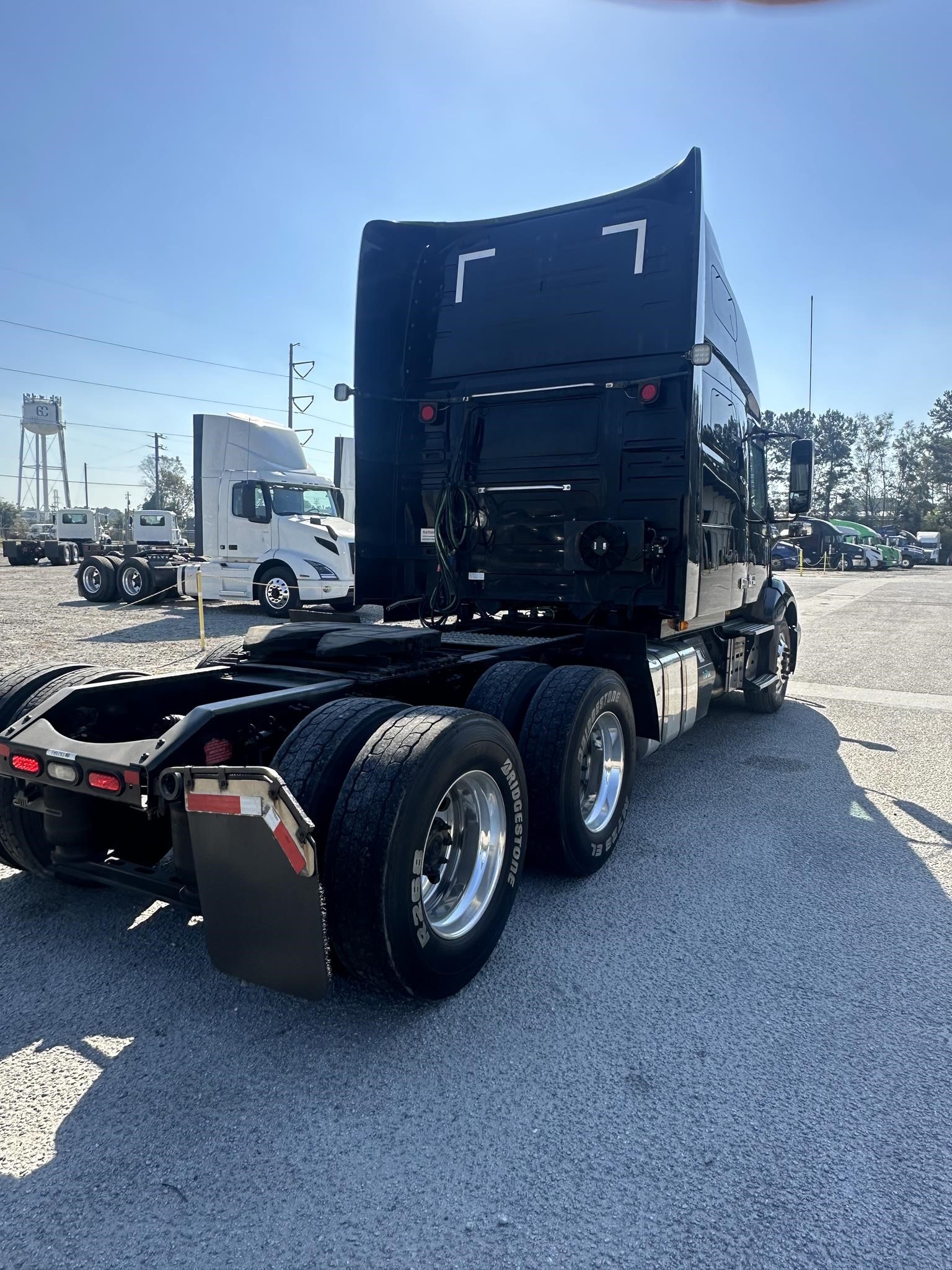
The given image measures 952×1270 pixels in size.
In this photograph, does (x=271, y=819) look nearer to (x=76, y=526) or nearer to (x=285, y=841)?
(x=285, y=841)

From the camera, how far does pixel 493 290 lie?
18.2 feet

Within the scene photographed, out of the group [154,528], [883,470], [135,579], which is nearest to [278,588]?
[135,579]

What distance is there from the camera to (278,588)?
15.7m

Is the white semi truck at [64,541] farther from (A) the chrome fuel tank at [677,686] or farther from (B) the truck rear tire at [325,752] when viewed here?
(B) the truck rear tire at [325,752]

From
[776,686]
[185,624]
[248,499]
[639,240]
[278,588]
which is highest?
[639,240]

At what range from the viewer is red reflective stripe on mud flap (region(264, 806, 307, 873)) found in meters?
2.23

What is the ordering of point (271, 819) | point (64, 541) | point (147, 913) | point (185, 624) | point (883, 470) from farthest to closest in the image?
point (883, 470) < point (64, 541) < point (185, 624) < point (147, 913) < point (271, 819)

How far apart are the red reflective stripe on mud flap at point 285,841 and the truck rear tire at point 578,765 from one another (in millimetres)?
1651

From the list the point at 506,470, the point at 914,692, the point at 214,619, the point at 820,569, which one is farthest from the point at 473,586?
the point at 820,569

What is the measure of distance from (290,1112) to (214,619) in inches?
564

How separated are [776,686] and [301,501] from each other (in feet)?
36.2

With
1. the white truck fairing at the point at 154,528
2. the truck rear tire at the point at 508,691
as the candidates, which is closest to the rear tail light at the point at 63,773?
the truck rear tire at the point at 508,691

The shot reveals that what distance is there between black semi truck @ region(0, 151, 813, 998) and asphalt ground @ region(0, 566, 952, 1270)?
30 cm

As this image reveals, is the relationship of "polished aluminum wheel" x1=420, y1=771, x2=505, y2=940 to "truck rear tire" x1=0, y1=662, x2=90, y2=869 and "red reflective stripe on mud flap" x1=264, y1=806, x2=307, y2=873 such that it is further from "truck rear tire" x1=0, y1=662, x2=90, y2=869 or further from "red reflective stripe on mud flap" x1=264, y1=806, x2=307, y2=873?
"truck rear tire" x1=0, y1=662, x2=90, y2=869
